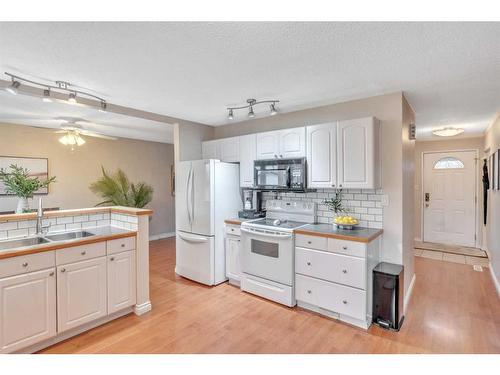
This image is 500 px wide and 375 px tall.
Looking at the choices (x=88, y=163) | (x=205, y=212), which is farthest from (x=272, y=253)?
(x=88, y=163)

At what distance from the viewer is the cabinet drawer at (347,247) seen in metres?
2.52

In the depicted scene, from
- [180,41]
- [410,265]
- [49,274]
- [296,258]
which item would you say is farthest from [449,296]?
[49,274]

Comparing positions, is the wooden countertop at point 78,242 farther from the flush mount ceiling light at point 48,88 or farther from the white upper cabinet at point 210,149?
the white upper cabinet at point 210,149

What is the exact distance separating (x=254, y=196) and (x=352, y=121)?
1708 millimetres

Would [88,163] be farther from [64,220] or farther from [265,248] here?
[265,248]

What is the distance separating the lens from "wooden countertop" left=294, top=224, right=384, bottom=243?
2.56m

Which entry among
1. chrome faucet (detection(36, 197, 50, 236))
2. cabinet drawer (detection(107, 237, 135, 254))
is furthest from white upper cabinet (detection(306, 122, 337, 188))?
chrome faucet (detection(36, 197, 50, 236))

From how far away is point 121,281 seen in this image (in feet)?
8.80

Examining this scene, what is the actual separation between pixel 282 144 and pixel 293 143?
0.16 metres

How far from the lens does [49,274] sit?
219cm

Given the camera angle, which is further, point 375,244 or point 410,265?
point 410,265

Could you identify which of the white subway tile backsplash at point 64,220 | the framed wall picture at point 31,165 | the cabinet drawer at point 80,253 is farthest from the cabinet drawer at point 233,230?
the framed wall picture at point 31,165

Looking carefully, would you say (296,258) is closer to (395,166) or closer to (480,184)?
(395,166)

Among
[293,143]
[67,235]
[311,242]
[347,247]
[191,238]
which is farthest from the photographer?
[191,238]
